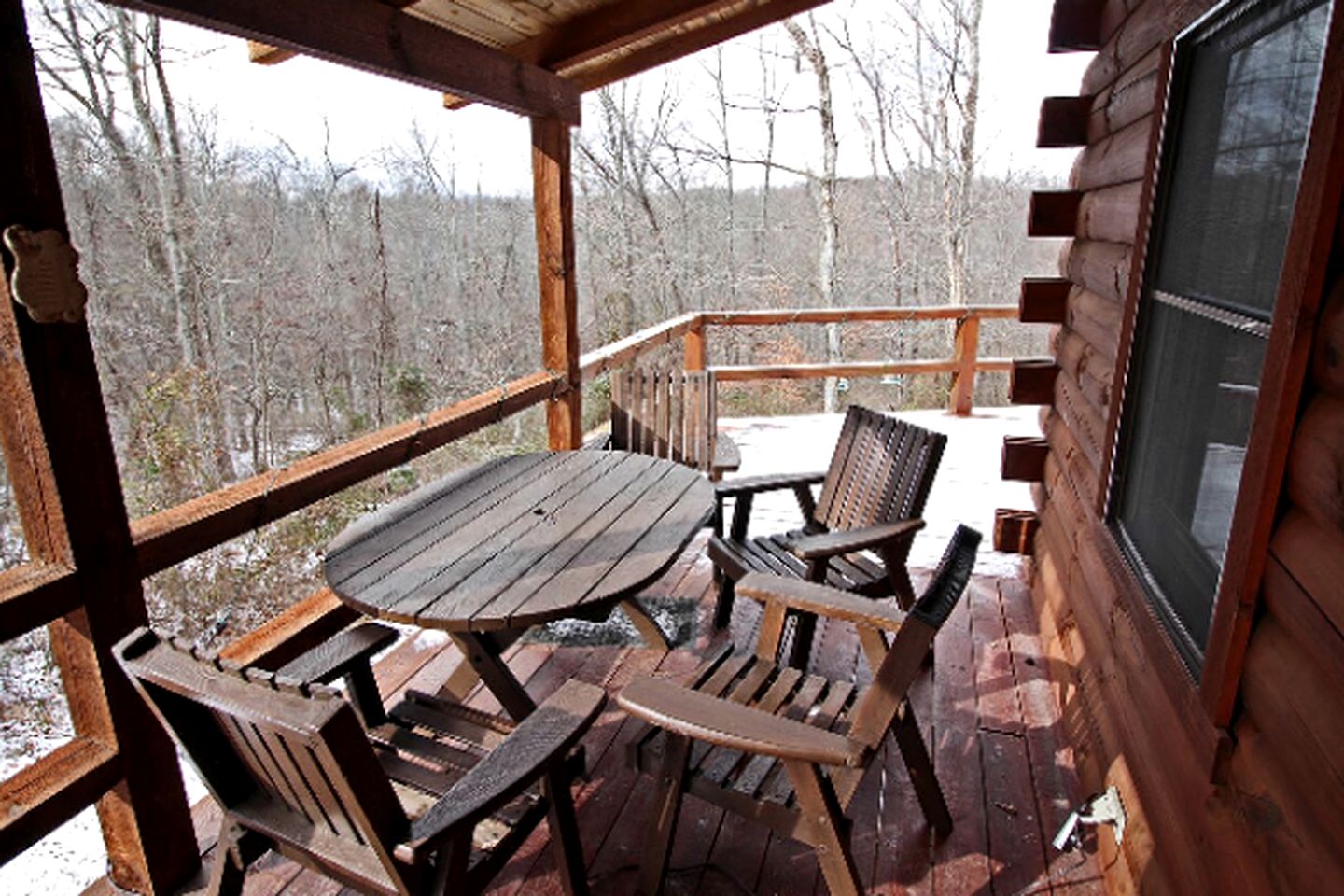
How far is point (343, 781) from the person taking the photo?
1.14m

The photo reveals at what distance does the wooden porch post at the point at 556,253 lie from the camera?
3537mm

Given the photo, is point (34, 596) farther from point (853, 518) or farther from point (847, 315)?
point (847, 315)

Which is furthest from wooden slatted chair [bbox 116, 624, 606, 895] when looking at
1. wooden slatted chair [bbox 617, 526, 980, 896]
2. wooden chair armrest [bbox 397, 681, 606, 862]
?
wooden slatted chair [bbox 617, 526, 980, 896]

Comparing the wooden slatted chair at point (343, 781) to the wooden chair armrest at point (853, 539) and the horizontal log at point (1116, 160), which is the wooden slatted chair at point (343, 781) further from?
the horizontal log at point (1116, 160)

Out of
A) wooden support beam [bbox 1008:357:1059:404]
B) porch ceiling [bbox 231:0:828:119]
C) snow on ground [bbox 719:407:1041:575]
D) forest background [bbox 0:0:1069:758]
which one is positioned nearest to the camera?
porch ceiling [bbox 231:0:828:119]

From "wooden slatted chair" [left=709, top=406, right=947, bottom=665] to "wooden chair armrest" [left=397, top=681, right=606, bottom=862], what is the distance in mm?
1019

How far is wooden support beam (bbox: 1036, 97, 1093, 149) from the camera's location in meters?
2.67

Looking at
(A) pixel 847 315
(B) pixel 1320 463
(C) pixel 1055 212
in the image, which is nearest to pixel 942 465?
(A) pixel 847 315

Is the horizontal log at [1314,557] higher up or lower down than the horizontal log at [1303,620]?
higher up

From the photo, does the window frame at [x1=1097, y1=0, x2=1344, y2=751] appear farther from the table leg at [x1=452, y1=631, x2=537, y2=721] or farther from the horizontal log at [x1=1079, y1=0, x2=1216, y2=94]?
the table leg at [x1=452, y1=631, x2=537, y2=721]

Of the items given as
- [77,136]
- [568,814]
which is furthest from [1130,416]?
[77,136]

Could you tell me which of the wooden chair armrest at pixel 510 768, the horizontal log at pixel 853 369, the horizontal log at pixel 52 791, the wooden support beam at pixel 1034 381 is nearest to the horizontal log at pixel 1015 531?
the wooden support beam at pixel 1034 381

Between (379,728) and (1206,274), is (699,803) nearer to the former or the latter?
(379,728)

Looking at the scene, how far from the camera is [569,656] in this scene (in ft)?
9.06
